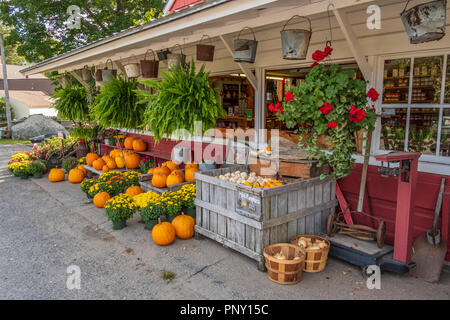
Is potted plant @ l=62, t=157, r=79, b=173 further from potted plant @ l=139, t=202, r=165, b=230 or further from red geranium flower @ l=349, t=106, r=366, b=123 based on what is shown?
red geranium flower @ l=349, t=106, r=366, b=123

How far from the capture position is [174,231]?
14.5ft

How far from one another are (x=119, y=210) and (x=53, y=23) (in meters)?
13.2

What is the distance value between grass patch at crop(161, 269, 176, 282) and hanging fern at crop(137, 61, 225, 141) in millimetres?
1755

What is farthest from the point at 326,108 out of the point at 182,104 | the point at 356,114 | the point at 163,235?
the point at 163,235

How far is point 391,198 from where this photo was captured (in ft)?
13.0

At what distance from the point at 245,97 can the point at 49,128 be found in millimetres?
15101

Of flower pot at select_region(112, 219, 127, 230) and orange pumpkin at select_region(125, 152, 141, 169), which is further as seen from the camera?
orange pumpkin at select_region(125, 152, 141, 169)

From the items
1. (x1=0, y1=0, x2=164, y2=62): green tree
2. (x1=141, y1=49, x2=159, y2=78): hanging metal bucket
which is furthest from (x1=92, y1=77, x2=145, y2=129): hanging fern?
(x1=0, y1=0, x2=164, y2=62): green tree

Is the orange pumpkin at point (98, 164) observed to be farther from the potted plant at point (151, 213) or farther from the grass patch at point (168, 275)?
the grass patch at point (168, 275)

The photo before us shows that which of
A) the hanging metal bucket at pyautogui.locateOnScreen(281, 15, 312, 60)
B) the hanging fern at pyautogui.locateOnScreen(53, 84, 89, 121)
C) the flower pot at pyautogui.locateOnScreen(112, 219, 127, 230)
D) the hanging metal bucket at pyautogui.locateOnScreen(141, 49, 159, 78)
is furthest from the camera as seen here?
the hanging fern at pyautogui.locateOnScreen(53, 84, 89, 121)

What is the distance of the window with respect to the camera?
360cm

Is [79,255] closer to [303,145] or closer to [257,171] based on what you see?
[257,171]

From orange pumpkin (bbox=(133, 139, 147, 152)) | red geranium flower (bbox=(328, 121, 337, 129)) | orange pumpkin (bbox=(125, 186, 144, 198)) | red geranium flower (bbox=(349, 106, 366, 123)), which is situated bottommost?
orange pumpkin (bbox=(125, 186, 144, 198))
